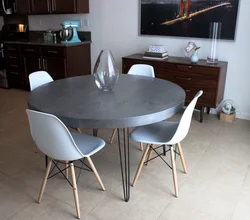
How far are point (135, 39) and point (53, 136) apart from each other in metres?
2.82

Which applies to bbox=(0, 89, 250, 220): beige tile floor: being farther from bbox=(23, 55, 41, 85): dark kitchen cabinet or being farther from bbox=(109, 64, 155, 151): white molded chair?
bbox=(23, 55, 41, 85): dark kitchen cabinet

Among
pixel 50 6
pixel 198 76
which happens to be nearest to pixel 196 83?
pixel 198 76

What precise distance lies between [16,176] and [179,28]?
2.71 meters

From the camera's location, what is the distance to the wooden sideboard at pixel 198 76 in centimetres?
334

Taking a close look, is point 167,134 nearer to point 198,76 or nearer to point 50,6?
point 198,76

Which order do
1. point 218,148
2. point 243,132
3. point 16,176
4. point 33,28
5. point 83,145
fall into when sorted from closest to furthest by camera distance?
point 83,145
point 16,176
point 218,148
point 243,132
point 33,28

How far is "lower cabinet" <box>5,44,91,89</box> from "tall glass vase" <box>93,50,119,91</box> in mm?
2222

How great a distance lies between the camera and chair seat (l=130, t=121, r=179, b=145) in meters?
2.04

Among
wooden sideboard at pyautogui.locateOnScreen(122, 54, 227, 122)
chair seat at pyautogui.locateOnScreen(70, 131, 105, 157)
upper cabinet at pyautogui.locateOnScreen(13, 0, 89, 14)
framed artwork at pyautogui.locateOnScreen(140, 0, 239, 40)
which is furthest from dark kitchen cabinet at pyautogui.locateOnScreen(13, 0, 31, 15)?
chair seat at pyautogui.locateOnScreen(70, 131, 105, 157)

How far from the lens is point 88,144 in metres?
1.99

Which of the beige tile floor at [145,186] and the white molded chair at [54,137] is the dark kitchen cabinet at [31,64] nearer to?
the beige tile floor at [145,186]

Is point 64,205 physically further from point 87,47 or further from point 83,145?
point 87,47

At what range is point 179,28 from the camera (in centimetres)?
377

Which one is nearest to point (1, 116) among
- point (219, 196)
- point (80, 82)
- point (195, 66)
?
point (80, 82)
